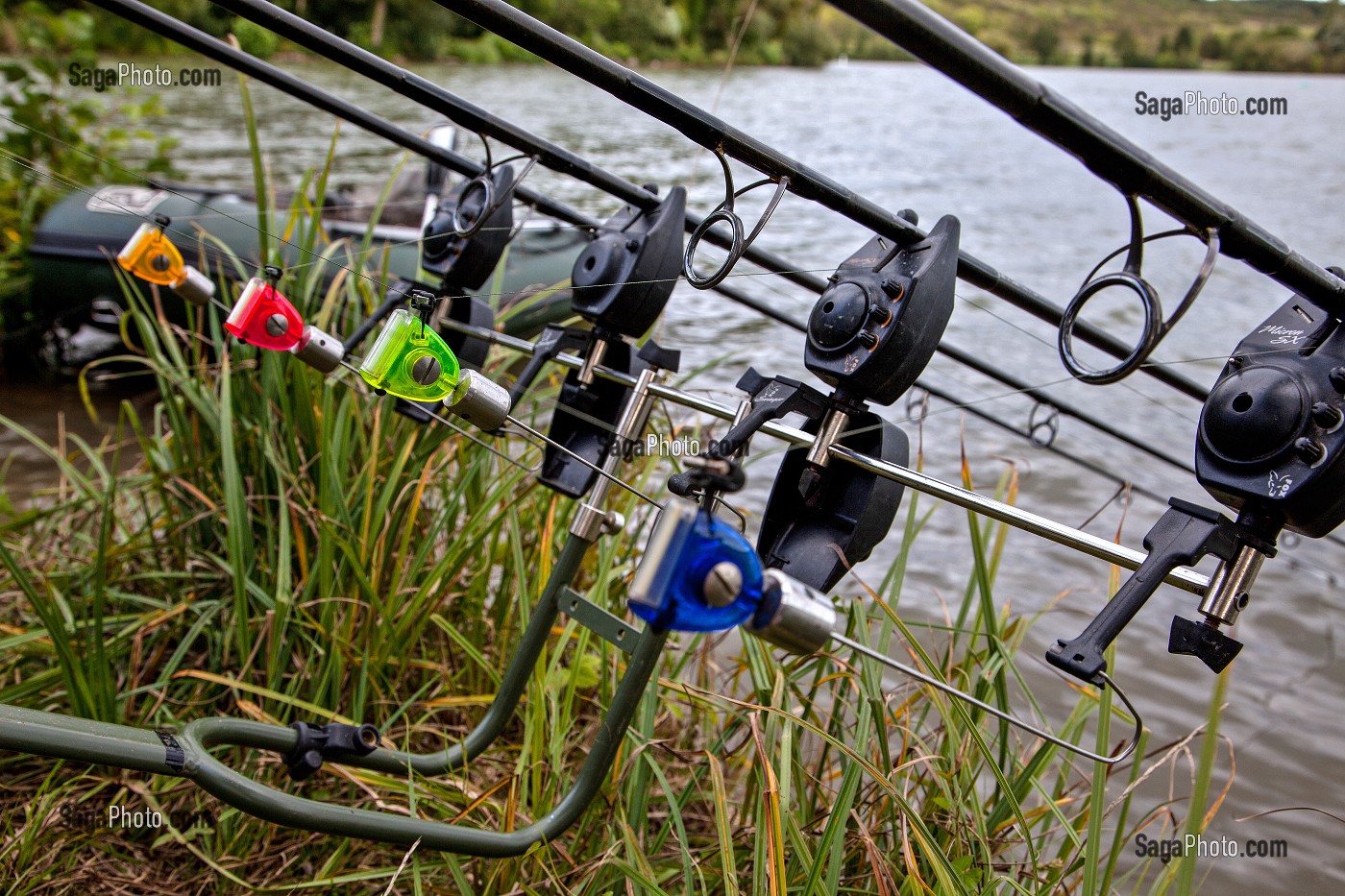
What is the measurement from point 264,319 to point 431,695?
134 centimetres

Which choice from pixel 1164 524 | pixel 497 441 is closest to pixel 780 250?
pixel 497 441

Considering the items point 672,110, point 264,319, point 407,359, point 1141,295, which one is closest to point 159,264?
point 264,319

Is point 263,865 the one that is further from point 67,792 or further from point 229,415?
point 229,415

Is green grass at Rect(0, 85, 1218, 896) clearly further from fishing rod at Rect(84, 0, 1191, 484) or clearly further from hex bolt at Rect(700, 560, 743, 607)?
hex bolt at Rect(700, 560, 743, 607)

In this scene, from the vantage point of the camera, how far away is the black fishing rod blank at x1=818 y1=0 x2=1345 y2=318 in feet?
2.85

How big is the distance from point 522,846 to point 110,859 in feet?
2.93

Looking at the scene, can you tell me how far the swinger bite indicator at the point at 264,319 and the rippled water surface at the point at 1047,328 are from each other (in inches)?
27.8

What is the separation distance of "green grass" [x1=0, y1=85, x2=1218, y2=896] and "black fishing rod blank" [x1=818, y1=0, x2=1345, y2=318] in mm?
800

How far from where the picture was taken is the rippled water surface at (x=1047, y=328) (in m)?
3.35

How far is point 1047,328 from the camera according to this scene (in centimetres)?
762

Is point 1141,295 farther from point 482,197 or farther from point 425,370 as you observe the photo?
point 482,197

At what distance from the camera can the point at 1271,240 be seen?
3.41 feet

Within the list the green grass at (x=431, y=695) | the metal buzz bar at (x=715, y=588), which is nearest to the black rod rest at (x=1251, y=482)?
the metal buzz bar at (x=715, y=588)

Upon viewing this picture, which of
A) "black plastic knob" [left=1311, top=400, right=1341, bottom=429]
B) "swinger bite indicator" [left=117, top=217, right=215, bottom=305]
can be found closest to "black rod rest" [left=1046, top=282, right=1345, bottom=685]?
"black plastic knob" [left=1311, top=400, right=1341, bottom=429]
